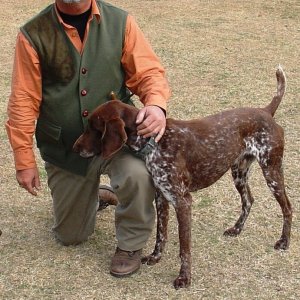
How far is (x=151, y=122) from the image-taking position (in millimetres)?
3820

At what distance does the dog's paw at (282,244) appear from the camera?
177 inches

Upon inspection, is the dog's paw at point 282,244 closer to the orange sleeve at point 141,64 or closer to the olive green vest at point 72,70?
the orange sleeve at point 141,64

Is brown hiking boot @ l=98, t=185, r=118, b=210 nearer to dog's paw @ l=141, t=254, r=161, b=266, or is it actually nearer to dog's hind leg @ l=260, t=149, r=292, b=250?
dog's paw @ l=141, t=254, r=161, b=266

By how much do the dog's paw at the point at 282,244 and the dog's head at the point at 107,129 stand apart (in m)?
1.48

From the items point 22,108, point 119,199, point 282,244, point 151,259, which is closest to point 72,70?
point 22,108

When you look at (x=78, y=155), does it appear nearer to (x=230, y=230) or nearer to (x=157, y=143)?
(x=157, y=143)

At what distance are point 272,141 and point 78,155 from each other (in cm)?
133

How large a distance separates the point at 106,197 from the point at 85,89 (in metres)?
1.24

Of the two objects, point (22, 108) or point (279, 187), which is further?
point (279, 187)

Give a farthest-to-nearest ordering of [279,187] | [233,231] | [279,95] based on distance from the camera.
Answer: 1. [233,231]
2. [279,95]
3. [279,187]

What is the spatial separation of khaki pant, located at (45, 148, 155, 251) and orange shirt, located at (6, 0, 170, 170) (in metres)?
Answer: 0.42

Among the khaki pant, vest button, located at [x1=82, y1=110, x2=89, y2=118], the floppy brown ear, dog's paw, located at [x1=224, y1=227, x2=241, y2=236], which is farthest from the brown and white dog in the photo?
dog's paw, located at [x1=224, y1=227, x2=241, y2=236]

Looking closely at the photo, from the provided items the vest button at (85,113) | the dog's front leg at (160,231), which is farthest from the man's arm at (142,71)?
the dog's front leg at (160,231)

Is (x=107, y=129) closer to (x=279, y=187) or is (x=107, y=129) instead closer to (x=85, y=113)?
(x=85, y=113)
